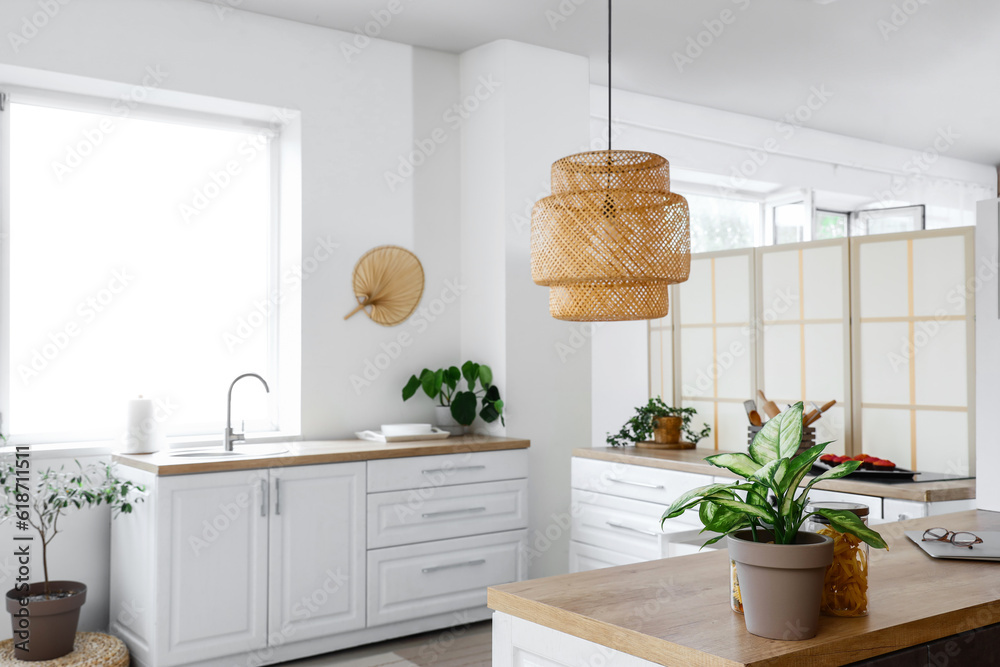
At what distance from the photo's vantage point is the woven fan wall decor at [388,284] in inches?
170

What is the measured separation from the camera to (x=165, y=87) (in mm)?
3809

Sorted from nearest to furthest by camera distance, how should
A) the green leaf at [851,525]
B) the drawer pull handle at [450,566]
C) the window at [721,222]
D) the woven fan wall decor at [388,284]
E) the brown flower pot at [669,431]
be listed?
the green leaf at [851,525] → the drawer pull handle at [450,566] → the brown flower pot at [669,431] → the woven fan wall decor at [388,284] → the window at [721,222]

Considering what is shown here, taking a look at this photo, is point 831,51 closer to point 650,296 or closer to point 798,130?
point 798,130

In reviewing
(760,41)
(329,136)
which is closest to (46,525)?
(329,136)

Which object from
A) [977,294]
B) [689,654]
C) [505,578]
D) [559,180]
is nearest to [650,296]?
[559,180]

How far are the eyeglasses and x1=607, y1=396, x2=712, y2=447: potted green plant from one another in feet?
6.82

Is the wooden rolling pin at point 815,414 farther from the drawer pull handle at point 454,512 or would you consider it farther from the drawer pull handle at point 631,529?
the drawer pull handle at point 454,512

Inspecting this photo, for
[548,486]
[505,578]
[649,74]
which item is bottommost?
[505,578]

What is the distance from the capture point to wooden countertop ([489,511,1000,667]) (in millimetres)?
1300

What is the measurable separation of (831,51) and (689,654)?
4.21 metres

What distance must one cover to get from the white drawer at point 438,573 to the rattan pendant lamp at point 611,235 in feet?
5.40

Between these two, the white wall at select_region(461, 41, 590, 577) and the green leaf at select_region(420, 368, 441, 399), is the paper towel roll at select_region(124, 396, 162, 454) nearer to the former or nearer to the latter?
the green leaf at select_region(420, 368, 441, 399)

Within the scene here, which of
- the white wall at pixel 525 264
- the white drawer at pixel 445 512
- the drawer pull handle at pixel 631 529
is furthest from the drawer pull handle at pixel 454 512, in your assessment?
the drawer pull handle at pixel 631 529

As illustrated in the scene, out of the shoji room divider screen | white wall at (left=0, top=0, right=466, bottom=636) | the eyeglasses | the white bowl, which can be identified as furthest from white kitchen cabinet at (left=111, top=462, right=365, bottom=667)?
the eyeglasses
